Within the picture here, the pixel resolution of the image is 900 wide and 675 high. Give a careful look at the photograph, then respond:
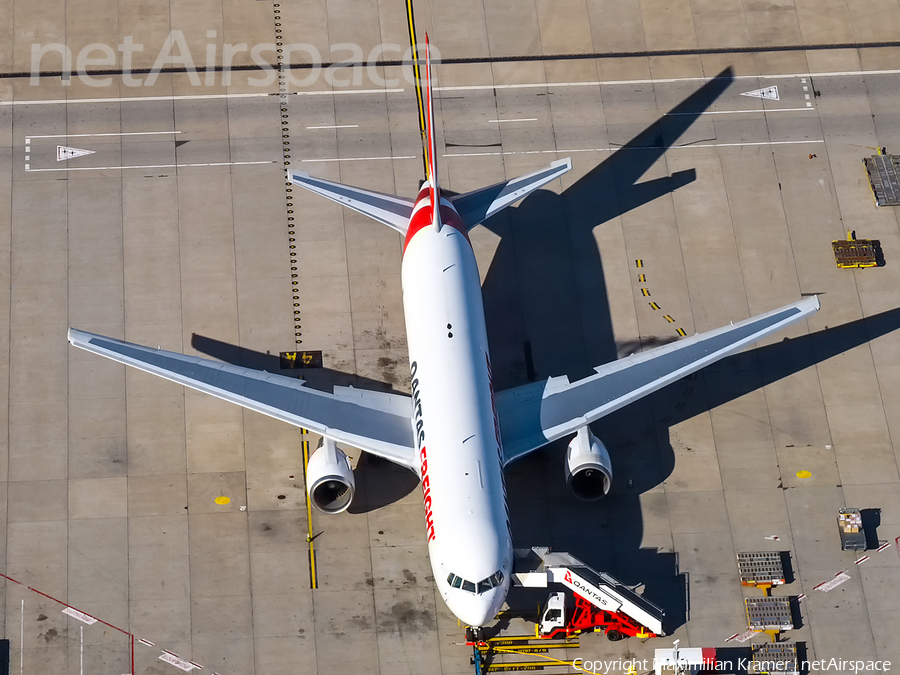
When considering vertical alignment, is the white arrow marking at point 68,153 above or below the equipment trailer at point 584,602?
above

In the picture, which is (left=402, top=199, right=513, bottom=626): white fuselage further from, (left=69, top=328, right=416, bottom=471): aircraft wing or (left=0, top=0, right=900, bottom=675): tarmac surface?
(left=0, top=0, right=900, bottom=675): tarmac surface

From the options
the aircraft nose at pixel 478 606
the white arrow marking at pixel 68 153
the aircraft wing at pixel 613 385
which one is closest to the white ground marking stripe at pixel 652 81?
the aircraft wing at pixel 613 385

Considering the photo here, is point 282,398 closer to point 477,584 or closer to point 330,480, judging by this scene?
point 330,480

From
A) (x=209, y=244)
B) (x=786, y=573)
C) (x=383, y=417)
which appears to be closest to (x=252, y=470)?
(x=383, y=417)

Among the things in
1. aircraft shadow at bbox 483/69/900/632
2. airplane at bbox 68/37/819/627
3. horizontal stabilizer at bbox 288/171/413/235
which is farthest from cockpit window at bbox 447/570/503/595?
horizontal stabilizer at bbox 288/171/413/235

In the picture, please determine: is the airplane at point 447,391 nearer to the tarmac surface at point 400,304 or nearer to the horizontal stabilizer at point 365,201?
the horizontal stabilizer at point 365,201

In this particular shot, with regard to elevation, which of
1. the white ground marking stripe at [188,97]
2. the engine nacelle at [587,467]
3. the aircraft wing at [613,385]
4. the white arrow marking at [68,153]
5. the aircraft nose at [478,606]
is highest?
the white ground marking stripe at [188,97]

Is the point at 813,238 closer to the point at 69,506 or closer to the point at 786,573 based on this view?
the point at 786,573

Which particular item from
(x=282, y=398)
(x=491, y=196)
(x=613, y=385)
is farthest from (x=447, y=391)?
(x=491, y=196)
